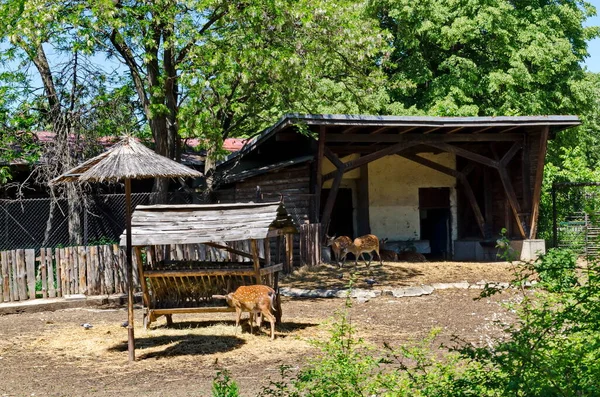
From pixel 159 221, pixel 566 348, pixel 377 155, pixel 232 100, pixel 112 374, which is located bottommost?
pixel 112 374

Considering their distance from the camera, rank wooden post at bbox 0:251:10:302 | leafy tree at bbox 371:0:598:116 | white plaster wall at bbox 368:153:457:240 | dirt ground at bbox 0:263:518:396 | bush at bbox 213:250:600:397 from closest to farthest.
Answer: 1. bush at bbox 213:250:600:397
2. dirt ground at bbox 0:263:518:396
3. wooden post at bbox 0:251:10:302
4. white plaster wall at bbox 368:153:457:240
5. leafy tree at bbox 371:0:598:116

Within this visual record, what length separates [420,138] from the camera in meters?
22.1

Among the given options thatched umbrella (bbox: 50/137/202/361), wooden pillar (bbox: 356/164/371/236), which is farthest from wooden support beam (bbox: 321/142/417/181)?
thatched umbrella (bbox: 50/137/202/361)

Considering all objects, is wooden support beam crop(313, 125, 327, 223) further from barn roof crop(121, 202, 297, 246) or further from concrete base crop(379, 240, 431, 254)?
barn roof crop(121, 202, 297, 246)

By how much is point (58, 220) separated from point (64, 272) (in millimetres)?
4705

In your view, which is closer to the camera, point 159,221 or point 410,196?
point 159,221

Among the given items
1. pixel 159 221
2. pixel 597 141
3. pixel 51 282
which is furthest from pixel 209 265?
pixel 597 141

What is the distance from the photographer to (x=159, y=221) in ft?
38.0

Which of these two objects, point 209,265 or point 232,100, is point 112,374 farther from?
point 232,100

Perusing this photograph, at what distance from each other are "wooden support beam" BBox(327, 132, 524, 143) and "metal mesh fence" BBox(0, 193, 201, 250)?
13.8 ft

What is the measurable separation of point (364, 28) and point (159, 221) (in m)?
10.6

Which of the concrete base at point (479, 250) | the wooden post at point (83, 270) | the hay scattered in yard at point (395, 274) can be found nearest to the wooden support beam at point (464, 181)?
the concrete base at point (479, 250)

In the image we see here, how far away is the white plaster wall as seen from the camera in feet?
83.3

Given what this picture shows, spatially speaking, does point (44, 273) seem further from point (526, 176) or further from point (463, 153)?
point (526, 176)
